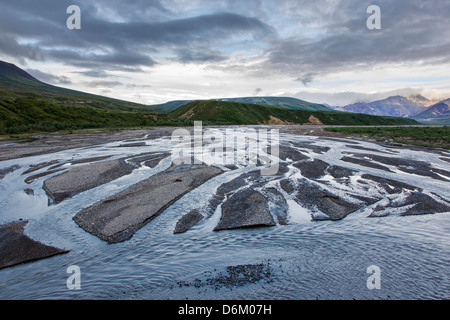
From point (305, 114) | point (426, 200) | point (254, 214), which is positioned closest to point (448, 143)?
point (426, 200)

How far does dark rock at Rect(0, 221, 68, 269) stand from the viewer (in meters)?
10.5

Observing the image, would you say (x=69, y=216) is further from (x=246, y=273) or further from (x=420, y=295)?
(x=420, y=295)

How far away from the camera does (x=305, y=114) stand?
18975 cm

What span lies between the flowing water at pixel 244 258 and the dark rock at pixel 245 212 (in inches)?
24.4

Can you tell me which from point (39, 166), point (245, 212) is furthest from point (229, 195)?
point (39, 166)

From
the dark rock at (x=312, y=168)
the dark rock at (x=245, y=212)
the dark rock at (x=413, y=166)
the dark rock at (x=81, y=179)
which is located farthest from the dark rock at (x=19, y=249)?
the dark rock at (x=413, y=166)

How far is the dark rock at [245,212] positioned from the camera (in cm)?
1384

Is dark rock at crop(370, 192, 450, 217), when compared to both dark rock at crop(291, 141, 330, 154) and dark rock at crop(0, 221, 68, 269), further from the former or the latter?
dark rock at crop(291, 141, 330, 154)

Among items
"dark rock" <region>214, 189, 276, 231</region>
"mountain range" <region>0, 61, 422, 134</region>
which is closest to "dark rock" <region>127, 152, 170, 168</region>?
"dark rock" <region>214, 189, 276, 231</region>

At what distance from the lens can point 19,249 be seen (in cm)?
1115
